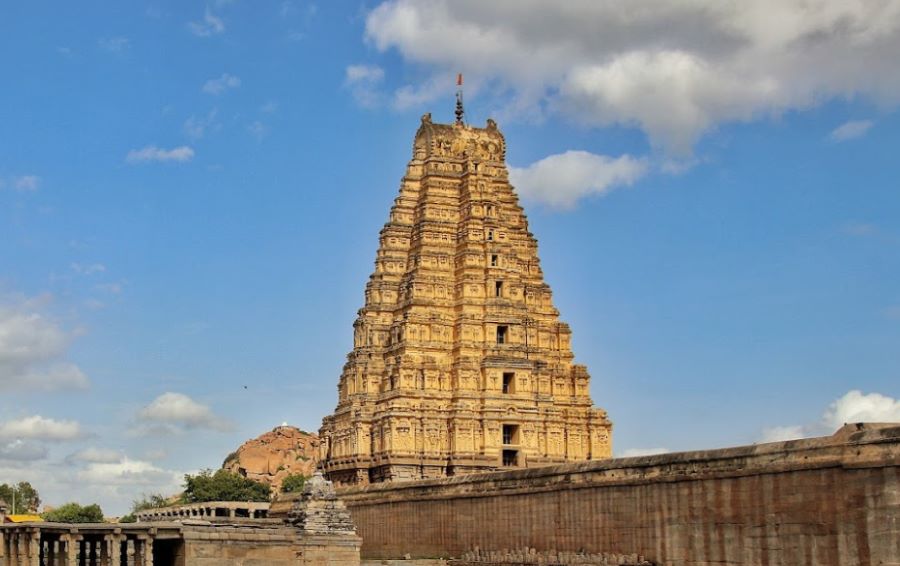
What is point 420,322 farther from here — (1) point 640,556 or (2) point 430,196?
(1) point 640,556

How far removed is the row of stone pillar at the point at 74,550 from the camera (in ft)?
132

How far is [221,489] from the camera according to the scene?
9781cm

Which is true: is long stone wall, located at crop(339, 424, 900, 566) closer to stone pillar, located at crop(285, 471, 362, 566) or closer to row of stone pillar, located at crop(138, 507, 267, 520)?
stone pillar, located at crop(285, 471, 362, 566)

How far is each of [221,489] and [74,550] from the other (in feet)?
192

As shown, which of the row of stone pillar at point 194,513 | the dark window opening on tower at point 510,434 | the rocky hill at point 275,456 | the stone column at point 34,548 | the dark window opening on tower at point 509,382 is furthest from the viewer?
the rocky hill at point 275,456

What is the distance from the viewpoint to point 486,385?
242 ft

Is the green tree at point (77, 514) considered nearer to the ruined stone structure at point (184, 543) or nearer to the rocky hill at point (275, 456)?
the rocky hill at point (275, 456)

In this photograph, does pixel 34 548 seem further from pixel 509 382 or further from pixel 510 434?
pixel 509 382

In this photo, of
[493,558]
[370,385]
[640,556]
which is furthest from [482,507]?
[370,385]

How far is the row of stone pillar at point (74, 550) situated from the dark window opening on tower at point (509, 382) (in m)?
35.1

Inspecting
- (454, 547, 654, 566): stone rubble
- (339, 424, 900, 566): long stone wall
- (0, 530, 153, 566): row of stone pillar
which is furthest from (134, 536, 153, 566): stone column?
(339, 424, 900, 566): long stone wall

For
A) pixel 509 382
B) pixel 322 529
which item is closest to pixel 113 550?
pixel 322 529

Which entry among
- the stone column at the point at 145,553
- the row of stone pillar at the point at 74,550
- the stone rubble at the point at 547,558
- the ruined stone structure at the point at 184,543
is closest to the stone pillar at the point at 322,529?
the ruined stone structure at the point at 184,543

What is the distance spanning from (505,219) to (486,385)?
1142 centimetres
